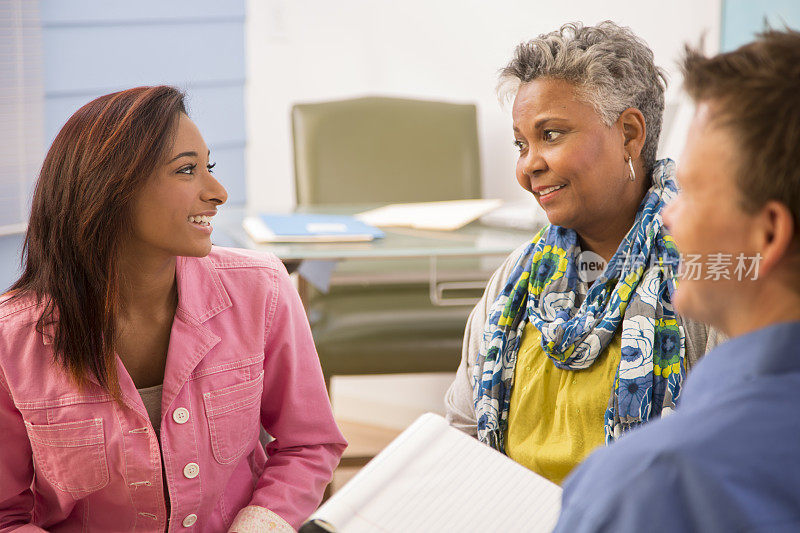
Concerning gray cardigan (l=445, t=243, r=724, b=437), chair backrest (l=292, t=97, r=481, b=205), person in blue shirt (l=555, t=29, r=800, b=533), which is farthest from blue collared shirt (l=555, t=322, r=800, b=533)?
chair backrest (l=292, t=97, r=481, b=205)

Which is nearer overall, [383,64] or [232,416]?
[232,416]

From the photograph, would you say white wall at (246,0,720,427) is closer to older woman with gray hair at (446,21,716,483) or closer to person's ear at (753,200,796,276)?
older woman with gray hair at (446,21,716,483)

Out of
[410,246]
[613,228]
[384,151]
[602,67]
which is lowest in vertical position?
[410,246]

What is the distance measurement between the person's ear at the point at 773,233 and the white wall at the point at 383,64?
2528mm

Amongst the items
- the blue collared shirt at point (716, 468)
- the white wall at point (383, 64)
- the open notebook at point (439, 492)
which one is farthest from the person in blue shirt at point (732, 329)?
the white wall at point (383, 64)

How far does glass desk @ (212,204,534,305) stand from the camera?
1830mm

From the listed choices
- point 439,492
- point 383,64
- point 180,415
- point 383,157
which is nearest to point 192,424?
point 180,415

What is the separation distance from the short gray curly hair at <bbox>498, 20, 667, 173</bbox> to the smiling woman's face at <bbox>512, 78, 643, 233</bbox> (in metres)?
0.02

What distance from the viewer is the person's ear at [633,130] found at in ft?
4.04

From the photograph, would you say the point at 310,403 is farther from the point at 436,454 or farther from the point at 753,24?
the point at 753,24

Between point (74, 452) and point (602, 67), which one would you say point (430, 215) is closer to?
point (602, 67)

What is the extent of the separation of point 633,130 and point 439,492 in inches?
27.5

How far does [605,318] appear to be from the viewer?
47.3 inches

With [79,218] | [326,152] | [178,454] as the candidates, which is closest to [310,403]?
[178,454]
